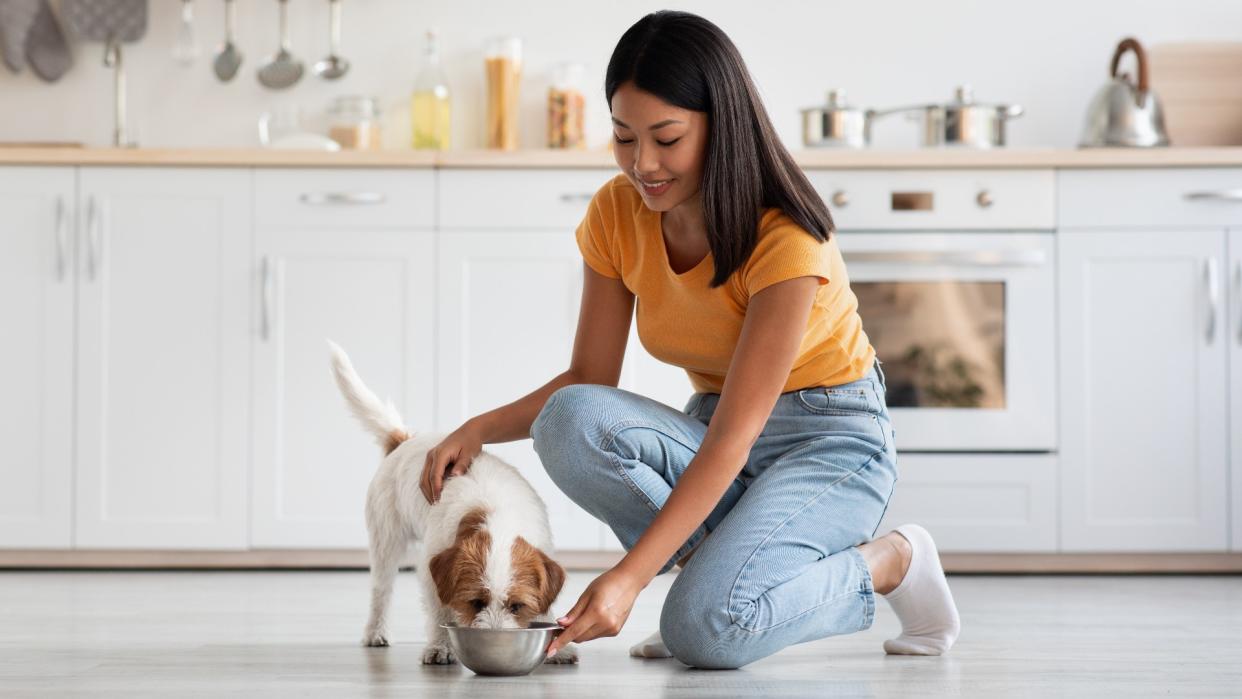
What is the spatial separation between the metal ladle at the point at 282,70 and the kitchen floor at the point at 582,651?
1.60 m

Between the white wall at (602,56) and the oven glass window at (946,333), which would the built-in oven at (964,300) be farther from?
the white wall at (602,56)

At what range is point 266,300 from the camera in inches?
125

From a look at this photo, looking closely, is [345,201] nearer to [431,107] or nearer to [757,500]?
[431,107]

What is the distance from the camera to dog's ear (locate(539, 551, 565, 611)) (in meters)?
1.65

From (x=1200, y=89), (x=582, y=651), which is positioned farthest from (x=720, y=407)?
(x=1200, y=89)

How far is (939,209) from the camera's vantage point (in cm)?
321

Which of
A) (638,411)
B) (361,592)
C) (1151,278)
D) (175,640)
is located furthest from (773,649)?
(1151,278)

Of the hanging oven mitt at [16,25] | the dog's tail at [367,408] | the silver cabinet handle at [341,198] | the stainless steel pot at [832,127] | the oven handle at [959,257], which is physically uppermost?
the hanging oven mitt at [16,25]

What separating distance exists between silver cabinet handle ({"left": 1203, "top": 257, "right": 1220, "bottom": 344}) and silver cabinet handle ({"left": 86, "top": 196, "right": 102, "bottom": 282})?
2.75 metres

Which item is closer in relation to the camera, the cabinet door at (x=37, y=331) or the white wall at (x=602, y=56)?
the cabinet door at (x=37, y=331)

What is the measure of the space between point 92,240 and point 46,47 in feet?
2.97

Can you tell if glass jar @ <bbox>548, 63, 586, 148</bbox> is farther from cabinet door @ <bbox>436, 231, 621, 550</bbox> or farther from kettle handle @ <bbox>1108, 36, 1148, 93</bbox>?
kettle handle @ <bbox>1108, 36, 1148, 93</bbox>

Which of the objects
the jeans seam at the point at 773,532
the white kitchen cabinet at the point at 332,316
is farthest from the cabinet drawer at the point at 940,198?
the jeans seam at the point at 773,532

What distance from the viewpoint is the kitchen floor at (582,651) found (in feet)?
5.36
